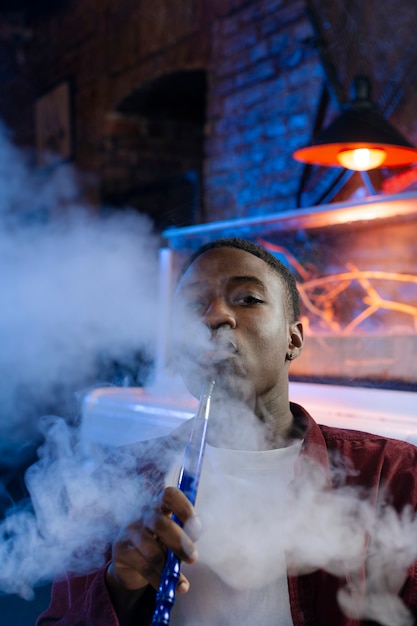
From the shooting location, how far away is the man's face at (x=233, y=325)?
4.29 ft

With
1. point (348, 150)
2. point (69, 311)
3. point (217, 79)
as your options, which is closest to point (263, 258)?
point (348, 150)

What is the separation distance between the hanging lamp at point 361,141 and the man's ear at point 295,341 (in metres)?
1.36

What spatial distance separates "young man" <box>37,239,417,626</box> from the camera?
1.23 metres

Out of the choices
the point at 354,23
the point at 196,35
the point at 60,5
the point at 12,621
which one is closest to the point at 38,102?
the point at 60,5

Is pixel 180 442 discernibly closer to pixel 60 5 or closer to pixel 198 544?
pixel 198 544

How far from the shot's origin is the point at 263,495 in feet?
4.42

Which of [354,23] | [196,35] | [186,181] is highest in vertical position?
[196,35]

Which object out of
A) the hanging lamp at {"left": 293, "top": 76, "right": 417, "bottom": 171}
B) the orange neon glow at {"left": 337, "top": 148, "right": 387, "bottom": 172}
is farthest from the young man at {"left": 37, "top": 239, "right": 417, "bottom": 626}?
the orange neon glow at {"left": 337, "top": 148, "right": 387, "bottom": 172}

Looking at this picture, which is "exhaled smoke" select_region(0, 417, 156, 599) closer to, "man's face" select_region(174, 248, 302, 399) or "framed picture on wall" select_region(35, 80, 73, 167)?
"man's face" select_region(174, 248, 302, 399)

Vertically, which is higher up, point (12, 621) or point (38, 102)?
point (38, 102)

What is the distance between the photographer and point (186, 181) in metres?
4.64

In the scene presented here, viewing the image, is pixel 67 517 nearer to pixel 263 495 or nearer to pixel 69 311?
pixel 263 495

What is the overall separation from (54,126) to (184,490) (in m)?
6.07

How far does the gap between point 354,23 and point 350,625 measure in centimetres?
284
